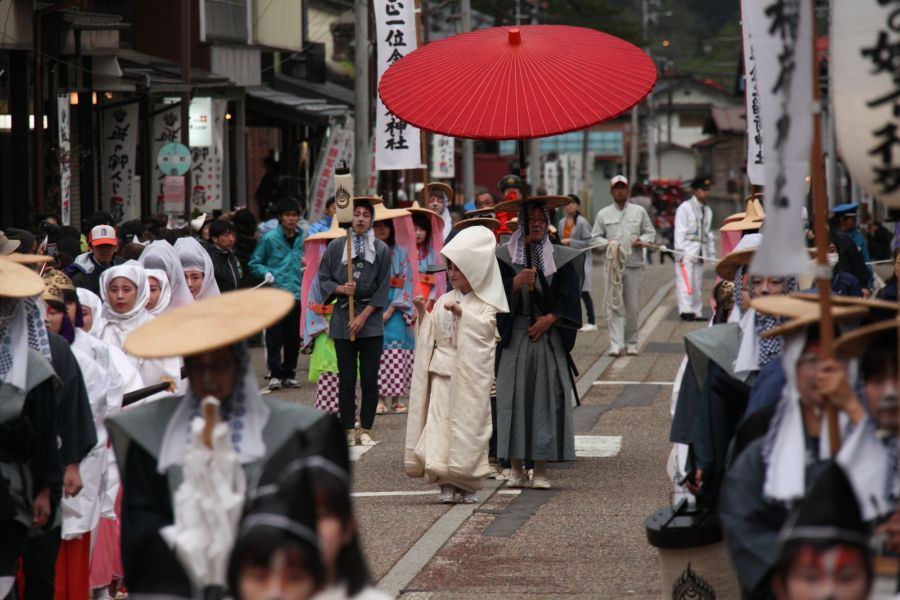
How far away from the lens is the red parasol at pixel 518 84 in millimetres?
9430

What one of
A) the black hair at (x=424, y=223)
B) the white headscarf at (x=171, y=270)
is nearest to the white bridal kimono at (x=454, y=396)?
the white headscarf at (x=171, y=270)

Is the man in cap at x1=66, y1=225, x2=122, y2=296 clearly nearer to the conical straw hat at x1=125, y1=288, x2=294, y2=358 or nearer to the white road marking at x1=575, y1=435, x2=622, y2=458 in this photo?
the white road marking at x1=575, y1=435, x2=622, y2=458

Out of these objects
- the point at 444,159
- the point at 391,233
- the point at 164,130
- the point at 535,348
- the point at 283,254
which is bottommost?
the point at 535,348

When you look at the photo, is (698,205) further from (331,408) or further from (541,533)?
(541,533)

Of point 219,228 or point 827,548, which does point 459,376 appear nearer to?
point 219,228

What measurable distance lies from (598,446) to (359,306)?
87.1 inches

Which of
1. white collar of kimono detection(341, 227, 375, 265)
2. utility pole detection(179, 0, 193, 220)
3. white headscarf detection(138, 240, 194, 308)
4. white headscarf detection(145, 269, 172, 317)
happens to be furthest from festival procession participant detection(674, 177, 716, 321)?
white headscarf detection(145, 269, 172, 317)

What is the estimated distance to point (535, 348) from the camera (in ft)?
35.1

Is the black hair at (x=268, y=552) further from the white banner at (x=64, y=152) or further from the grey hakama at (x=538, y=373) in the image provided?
the white banner at (x=64, y=152)

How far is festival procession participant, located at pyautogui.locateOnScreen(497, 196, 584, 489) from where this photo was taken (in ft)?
34.7

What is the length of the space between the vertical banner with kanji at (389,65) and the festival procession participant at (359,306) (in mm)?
2069

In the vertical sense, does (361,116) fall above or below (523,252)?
above

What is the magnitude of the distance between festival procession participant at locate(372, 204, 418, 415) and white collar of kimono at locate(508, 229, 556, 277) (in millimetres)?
2786

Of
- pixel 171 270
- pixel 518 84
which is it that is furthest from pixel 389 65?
pixel 171 270
